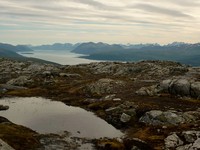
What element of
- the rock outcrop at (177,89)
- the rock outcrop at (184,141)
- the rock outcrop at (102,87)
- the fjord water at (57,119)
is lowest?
the fjord water at (57,119)

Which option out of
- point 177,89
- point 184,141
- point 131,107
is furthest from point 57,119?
point 177,89

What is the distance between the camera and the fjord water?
6206cm

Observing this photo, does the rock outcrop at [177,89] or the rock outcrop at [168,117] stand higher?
the rock outcrop at [177,89]

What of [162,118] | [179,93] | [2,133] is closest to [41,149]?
[2,133]

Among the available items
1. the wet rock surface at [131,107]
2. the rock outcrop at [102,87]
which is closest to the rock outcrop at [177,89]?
the wet rock surface at [131,107]

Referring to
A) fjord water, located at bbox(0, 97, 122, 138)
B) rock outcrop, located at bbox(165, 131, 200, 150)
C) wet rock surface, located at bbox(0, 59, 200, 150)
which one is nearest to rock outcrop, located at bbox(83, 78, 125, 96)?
wet rock surface, located at bbox(0, 59, 200, 150)

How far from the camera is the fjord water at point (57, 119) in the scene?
62062mm

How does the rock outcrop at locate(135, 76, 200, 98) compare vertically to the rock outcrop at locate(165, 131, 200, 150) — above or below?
above

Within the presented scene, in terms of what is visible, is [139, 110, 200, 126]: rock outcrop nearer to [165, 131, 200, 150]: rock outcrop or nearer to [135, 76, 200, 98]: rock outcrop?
[165, 131, 200, 150]: rock outcrop

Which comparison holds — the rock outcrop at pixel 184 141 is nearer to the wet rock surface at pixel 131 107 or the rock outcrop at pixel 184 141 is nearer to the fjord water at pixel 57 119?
the wet rock surface at pixel 131 107

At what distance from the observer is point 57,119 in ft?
231

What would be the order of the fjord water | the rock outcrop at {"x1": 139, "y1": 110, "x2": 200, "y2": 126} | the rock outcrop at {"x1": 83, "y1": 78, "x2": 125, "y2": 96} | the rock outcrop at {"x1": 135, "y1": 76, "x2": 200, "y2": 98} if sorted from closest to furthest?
the fjord water, the rock outcrop at {"x1": 139, "y1": 110, "x2": 200, "y2": 126}, the rock outcrop at {"x1": 135, "y1": 76, "x2": 200, "y2": 98}, the rock outcrop at {"x1": 83, "y1": 78, "x2": 125, "y2": 96}

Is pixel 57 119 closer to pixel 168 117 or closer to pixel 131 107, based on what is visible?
pixel 131 107

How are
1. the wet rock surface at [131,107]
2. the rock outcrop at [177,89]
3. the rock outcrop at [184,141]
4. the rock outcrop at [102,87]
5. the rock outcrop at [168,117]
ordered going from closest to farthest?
1. the rock outcrop at [184,141]
2. the wet rock surface at [131,107]
3. the rock outcrop at [168,117]
4. the rock outcrop at [177,89]
5. the rock outcrop at [102,87]
